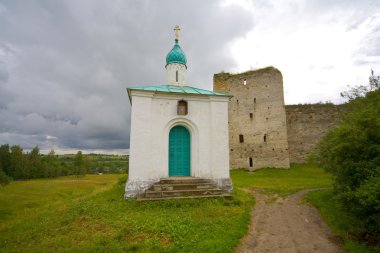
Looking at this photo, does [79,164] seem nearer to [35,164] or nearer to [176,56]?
[35,164]

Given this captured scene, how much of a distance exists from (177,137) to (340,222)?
7.08m

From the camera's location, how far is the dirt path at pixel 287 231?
541cm

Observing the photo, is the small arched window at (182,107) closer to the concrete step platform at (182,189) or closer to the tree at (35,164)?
the concrete step platform at (182,189)

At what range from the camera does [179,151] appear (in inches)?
428

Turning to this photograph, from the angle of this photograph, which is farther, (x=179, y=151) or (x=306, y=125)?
(x=306, y=125)

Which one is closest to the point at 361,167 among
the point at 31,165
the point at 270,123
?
the point at 270,123

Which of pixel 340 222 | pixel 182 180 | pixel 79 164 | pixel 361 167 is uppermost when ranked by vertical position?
pixel 361 167

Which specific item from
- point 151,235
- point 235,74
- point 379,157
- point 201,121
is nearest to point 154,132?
point 201,121

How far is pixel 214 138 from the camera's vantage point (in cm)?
1066

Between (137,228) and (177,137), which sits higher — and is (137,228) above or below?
below

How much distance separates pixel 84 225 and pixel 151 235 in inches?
96.3

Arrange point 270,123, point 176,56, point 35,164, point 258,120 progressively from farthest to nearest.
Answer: point 35,164, point 258,120, point 270,123, point 176,56

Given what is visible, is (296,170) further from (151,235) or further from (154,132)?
(151,235)

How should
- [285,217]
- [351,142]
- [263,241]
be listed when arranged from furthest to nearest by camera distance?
[285,217] → [351,142] → [263,241]
